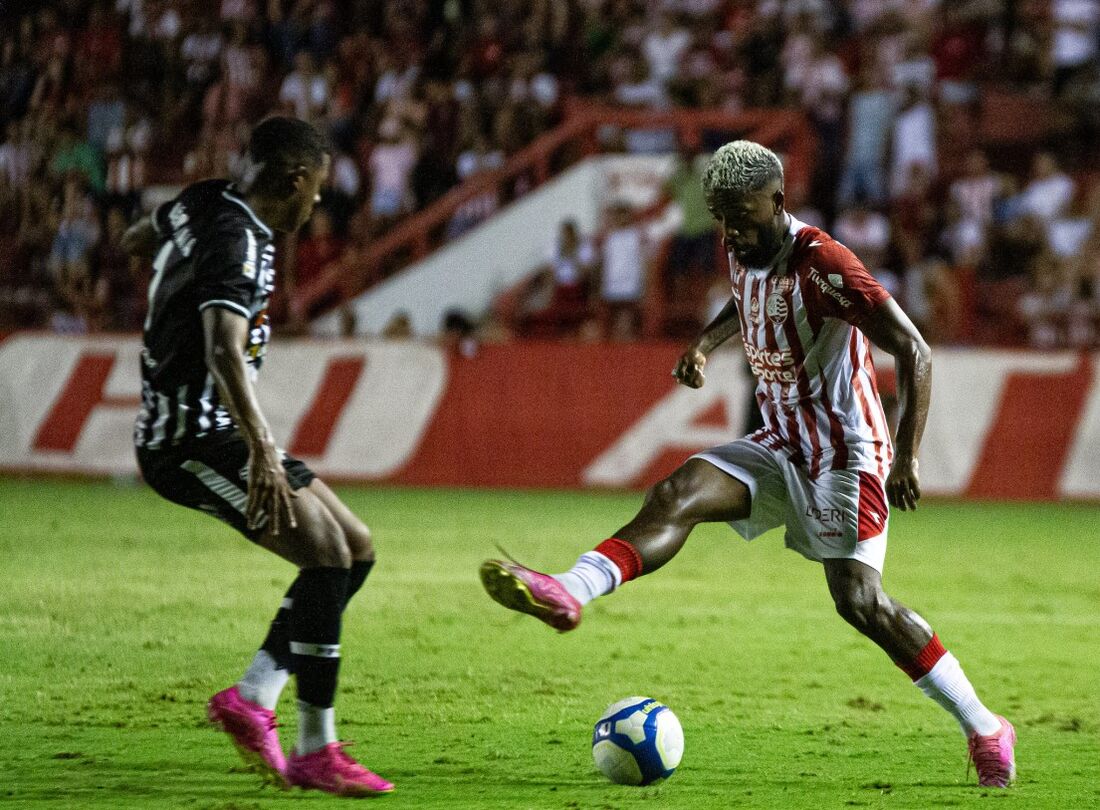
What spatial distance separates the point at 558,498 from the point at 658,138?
223 inches

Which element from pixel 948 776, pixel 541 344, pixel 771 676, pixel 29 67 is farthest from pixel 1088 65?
pixel 948 776

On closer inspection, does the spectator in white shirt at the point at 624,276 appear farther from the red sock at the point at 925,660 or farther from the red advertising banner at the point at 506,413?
the red sock at the point at 925,660

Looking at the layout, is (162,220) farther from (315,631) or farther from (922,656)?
(922,656)

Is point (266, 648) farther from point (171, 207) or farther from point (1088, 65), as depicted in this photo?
point (1088, 65)

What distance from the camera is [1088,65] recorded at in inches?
754

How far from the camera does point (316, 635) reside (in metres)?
5.02

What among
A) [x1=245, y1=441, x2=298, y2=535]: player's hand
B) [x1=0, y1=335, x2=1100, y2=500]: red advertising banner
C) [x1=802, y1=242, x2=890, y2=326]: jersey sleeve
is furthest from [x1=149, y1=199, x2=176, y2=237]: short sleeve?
[x1=0, y1=335, x2=1100, y2=500]: red advertising banner

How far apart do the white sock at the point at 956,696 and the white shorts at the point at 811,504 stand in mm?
403

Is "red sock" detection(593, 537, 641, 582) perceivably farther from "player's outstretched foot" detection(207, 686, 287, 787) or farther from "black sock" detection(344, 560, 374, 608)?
"player's outstretched foot" detection(207, 686, 287, 787)

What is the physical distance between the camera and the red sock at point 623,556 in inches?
204

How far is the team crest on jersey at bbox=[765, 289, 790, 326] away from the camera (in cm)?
547

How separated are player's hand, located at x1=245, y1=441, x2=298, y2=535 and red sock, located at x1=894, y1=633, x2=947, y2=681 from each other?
84.8 inches

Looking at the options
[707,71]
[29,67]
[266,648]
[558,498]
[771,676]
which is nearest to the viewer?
[266,648]

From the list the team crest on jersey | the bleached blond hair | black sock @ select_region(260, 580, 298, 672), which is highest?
the bleached blond hair
